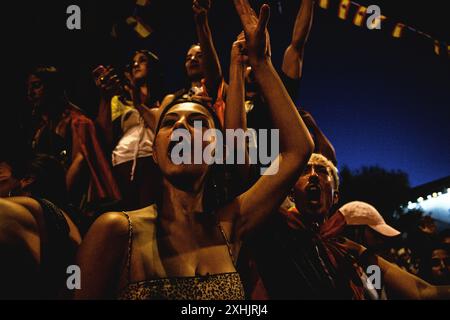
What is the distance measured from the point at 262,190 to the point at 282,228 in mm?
635

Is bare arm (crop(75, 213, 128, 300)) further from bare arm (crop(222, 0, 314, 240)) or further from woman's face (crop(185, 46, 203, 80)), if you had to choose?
woman's face (crop(185, 46, 203, 80))

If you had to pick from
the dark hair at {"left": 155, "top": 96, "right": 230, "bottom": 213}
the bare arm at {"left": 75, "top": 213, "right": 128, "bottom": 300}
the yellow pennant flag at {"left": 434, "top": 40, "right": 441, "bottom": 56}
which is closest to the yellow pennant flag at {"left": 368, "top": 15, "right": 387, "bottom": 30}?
the yellow pennant flag at {"left": 434, "top": 40, "right": 441, "bottom": 56}

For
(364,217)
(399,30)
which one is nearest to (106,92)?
(364,217)

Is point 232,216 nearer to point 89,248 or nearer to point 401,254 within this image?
point 89,248

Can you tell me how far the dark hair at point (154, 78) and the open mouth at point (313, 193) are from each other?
1.98 meters

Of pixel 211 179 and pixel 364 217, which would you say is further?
pixel 364 217

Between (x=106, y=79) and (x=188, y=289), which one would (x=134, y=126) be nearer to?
(x=106, y=79)

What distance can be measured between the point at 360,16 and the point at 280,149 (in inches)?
157

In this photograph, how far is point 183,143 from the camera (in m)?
1.76

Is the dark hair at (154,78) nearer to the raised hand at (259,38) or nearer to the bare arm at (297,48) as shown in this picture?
the bare arm at (297,48)

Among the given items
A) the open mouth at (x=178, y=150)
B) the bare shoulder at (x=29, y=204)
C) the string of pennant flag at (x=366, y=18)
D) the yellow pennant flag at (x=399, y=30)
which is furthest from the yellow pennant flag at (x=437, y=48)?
the bare shoulder at (x=29, y=204)

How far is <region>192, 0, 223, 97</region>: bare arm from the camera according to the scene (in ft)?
8.91

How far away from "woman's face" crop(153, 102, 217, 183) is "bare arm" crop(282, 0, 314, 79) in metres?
1.52

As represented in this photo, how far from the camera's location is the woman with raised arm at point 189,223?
1543 millimetres
